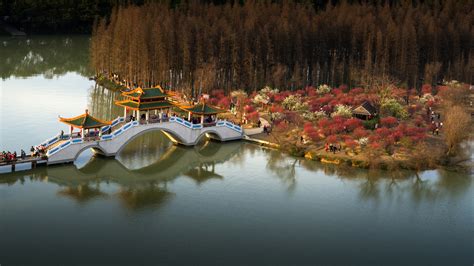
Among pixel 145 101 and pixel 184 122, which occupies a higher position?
pixel 145 101

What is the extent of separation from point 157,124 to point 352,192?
593 inches

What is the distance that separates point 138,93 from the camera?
46344 mm

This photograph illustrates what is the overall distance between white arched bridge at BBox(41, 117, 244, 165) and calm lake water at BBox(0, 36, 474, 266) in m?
0.81

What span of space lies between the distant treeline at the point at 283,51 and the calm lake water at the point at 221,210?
703 inches

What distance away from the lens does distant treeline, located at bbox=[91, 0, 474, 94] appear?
2618 inches

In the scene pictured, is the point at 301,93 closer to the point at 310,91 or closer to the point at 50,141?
the point at 310,91

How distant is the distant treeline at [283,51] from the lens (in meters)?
66.5

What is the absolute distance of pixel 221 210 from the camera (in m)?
34.7

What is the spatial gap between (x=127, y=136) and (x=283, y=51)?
1166 inches

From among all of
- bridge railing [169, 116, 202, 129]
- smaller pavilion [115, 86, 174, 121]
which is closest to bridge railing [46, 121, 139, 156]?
smaller pavilion [115, 86, 174, 121]

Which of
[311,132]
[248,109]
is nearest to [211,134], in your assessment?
[248,109]

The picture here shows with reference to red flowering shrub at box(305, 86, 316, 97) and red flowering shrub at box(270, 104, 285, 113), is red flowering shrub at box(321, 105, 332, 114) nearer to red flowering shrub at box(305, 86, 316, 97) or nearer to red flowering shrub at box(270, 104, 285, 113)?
red flowering shrub at box(270, 104, 285, 113)

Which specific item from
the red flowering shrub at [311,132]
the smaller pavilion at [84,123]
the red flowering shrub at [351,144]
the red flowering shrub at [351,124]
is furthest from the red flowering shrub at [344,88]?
the smaller pavilion at [84,123]

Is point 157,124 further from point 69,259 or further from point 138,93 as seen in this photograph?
point 69,259
